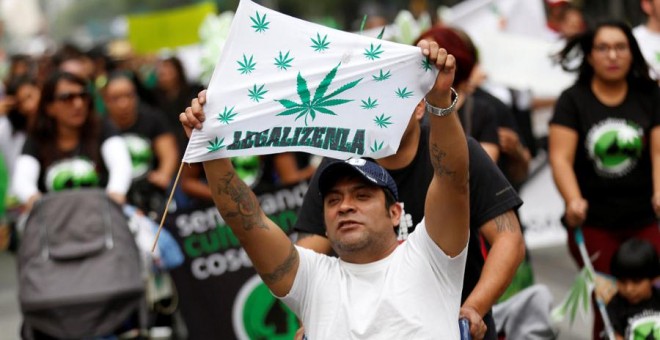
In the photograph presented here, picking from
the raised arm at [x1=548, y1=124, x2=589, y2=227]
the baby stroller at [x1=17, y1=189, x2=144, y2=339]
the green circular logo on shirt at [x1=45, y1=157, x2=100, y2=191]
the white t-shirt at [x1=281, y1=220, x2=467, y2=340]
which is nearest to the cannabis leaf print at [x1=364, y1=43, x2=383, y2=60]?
the white t-shirt at [x1=281, y1=220, x2=467, y2=340]

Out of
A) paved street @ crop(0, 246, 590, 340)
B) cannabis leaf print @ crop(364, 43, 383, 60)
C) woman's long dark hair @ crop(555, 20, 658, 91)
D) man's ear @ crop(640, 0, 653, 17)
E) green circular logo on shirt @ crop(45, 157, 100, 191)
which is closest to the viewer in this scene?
cannabis leaf print @ crop(364, 43, 383, 60)

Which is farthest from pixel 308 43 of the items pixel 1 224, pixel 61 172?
pixel 1 224

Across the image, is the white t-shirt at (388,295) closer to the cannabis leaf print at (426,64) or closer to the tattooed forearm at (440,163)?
the tattooed forearm at (440,163)

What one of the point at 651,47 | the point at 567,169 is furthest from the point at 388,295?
the point at 651,47

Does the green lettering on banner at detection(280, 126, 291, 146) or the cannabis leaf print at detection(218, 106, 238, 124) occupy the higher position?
the cannabis leaf print at detection(218, 106, 238, 124)

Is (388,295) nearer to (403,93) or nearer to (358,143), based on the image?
(358,143)

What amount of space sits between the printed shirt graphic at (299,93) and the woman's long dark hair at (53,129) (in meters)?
3.64

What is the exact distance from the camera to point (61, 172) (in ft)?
25.8

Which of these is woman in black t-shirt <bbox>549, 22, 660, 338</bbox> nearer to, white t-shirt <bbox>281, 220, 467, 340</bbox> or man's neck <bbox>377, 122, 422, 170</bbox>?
man's neck <bbox>377, 122, 422, 170</bbox>

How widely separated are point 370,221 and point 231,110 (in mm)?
595

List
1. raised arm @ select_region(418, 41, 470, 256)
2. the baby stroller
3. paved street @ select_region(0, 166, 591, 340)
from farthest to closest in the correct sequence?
paved street @ select_region(0, 166, 591, 340) < the baby stroller < raised arm @ select_region(418, 41, 470, 256)

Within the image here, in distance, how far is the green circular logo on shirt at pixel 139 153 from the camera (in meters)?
10.1

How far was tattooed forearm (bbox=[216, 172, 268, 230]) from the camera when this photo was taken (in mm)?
4551

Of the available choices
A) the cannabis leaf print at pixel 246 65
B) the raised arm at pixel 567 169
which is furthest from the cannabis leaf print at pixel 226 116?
the raised arm at pixel 567 169
